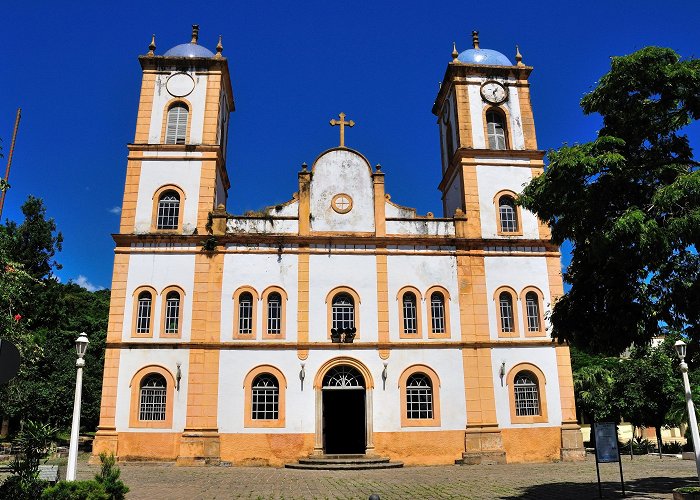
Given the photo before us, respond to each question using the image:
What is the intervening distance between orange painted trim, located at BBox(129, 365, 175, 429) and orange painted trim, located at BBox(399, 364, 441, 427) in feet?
28.0

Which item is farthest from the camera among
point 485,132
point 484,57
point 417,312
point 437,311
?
point 484,57

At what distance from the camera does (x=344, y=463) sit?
20.4 m

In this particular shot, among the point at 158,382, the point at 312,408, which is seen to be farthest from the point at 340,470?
the point at 158,382

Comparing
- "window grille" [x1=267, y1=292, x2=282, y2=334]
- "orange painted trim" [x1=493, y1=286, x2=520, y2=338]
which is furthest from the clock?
"window grille" [x1=267, y1=292, x2=282, y2=334]

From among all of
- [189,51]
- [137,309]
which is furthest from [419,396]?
[189,51]

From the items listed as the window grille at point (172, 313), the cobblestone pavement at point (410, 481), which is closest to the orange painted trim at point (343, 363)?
the cobblestone pavement at point (410, 481)

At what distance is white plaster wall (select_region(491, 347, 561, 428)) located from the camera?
22172 mm

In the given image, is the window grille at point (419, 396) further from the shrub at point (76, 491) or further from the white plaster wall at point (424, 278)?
the shrub at point (76, 491)

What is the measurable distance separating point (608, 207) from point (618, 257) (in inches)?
57.8

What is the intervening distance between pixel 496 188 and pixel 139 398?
1666cm

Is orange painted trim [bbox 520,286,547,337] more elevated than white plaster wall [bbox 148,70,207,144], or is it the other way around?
white plaster wall [bbox 148,70,207,144]

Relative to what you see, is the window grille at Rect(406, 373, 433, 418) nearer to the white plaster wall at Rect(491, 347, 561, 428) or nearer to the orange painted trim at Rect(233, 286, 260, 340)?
the white plaster wall at Rect(491, 347, 561, 428)

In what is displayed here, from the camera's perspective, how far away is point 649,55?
12219mm

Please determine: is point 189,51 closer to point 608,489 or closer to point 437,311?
point 437,311
